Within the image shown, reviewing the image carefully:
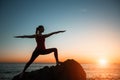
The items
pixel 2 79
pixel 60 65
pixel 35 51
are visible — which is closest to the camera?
pixel 35 51

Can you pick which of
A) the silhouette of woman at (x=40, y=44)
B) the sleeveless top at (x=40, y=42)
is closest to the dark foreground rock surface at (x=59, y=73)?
the silhouette of woman at (x=40, y=44)

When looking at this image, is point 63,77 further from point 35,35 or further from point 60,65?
point 35,35

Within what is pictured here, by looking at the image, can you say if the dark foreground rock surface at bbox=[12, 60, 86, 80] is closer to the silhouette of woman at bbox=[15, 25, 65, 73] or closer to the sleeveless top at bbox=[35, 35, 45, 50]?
the silhouette of woman at bbox=[15, 25, 65, 73]

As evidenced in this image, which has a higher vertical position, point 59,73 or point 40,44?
point 40,44

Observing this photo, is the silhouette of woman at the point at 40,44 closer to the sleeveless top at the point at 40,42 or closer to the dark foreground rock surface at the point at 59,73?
the sleeveless top at the point at 40,42

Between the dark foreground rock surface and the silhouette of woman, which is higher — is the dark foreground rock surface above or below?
below

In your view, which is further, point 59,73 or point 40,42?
point 59,73

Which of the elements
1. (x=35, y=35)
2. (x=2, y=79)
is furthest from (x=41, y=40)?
(x=2, y=79)

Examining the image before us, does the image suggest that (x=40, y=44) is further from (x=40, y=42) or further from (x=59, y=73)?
(x=59, y=73)

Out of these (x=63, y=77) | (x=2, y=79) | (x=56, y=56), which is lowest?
(x=2, y=79)

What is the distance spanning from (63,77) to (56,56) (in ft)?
3.79

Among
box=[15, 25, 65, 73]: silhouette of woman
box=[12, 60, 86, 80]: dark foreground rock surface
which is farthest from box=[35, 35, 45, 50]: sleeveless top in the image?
box=[12, 60, 86, 80]: dark foreground rock surface

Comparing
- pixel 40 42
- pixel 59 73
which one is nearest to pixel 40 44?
pixel 40 42

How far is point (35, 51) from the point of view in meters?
11.2
